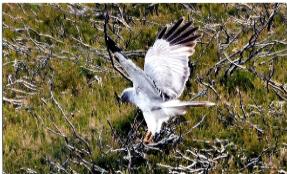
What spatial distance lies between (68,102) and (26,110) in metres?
0.40

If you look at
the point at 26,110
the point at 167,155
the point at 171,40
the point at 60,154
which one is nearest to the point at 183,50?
the point at 171,40

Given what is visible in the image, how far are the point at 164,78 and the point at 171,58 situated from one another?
155 millimetres

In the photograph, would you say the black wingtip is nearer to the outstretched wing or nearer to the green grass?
the outstretched wing

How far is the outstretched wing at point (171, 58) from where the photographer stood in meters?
4.99

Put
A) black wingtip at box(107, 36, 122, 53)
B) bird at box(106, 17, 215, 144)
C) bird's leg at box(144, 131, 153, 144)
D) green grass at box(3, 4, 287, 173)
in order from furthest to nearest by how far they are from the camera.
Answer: green grass at box(3, 4, 287, 173) → bird's leg at box(144, 131, 153, 144) → bird at box(106, 17, 215, 144) → black wingtip at box(107, 36, 122, 53)

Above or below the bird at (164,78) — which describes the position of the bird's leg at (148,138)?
below

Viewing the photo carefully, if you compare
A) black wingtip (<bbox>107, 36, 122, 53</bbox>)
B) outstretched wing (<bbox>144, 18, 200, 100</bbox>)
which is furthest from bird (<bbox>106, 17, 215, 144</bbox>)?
black wingtip (<bbox>107, 36, 122, 53</bbox>)

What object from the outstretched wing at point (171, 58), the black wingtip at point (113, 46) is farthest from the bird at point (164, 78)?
the black wingtip at point (113, 46)

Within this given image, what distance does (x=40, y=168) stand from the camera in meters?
5.54

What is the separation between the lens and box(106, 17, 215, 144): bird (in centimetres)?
492

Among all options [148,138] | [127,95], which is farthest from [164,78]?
[148,138]

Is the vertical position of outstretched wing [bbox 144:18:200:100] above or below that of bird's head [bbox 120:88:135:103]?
above

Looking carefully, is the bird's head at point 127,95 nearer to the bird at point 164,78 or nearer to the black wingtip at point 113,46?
the bird at point 164,78

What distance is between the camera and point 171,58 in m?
5.07
